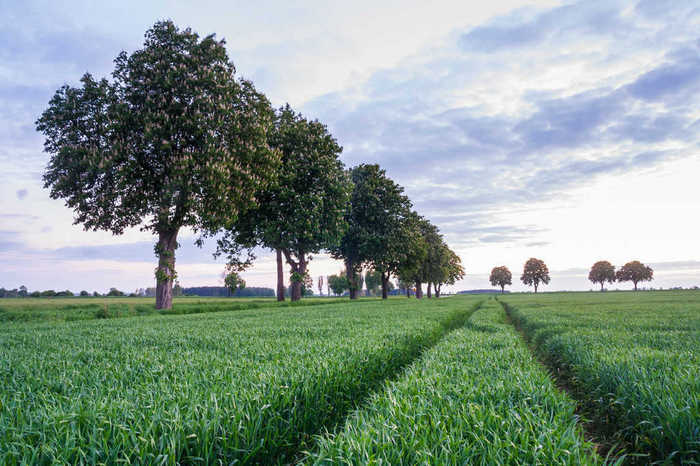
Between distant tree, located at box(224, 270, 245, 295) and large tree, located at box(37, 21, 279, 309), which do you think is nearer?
large tree, located at box(37, 21, 279, 309)

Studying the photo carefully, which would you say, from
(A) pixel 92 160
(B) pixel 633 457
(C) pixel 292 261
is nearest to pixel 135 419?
(B) pixel 633 457

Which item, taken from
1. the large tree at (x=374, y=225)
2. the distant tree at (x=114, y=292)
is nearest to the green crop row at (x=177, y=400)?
the large tree at (x=374, y=225)

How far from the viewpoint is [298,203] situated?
112ft

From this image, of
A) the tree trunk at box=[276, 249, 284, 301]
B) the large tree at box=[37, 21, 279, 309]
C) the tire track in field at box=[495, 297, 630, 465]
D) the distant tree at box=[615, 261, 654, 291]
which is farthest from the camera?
the distant tree at box=[615, 261, 654, 291]

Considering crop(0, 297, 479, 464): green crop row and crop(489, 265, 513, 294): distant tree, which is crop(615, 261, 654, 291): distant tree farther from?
crop(0, 297, 479, 464): green crop row

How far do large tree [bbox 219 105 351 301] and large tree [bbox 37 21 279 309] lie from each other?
7.12 metres

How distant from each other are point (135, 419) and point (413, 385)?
3224mm

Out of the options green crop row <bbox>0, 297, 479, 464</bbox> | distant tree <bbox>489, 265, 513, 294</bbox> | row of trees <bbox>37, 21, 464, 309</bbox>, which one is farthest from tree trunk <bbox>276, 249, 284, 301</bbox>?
distant tree <bbox>489, 265, 513, 294</bbox>

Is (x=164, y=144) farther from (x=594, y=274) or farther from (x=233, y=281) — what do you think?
(x=594, y=274)

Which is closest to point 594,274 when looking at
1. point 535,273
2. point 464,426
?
point 535,273

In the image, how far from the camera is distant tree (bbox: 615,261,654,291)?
158 m

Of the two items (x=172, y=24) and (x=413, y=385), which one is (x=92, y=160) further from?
(x=413, y=385)

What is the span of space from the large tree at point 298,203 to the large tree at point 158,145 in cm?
712

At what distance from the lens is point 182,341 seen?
8.20 m
